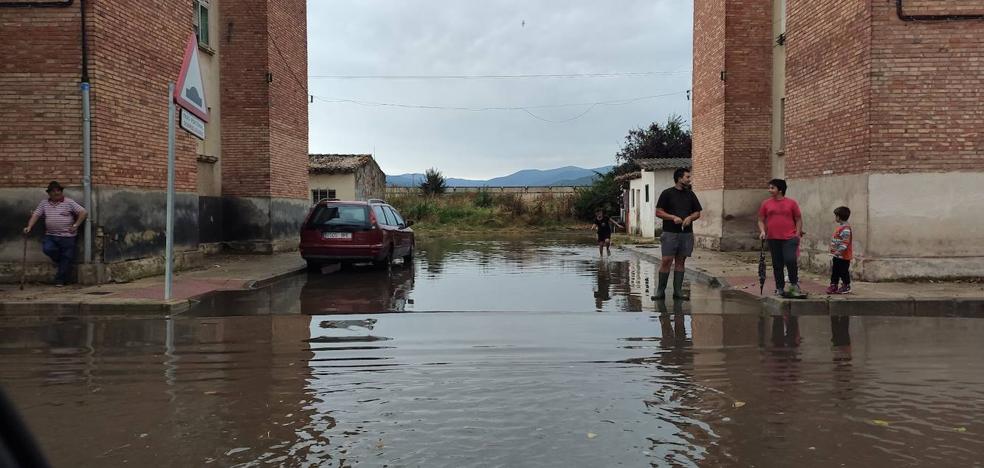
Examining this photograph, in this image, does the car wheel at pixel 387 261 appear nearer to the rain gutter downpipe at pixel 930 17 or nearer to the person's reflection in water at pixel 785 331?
the person's reflection in water at pixel 785 331

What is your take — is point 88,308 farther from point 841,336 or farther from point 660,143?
point 660,143

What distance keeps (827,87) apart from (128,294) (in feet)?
39.8

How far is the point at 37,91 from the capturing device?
39.6ft

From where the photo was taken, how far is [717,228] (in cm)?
2128

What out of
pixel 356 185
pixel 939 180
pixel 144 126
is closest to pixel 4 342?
pixel 144 126

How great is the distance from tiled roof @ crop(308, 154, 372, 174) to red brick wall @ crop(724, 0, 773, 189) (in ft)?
62.6

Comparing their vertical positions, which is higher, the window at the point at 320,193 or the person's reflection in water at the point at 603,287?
the window at the point at 320,193

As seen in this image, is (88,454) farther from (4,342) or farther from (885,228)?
(885,228)

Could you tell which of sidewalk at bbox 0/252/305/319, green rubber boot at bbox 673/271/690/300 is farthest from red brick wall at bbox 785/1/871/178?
sidewalk at bbox 0/252/305/319

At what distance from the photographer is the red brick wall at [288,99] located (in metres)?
21.5

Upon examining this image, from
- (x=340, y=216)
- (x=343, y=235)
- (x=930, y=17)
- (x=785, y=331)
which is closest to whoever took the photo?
(x=785, y=331)

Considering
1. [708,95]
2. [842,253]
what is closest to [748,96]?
[708,95]

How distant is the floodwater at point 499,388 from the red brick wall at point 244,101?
11.6m

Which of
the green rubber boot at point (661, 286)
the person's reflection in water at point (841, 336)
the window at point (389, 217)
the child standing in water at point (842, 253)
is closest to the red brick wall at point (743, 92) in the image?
the window at point (389, 217)
